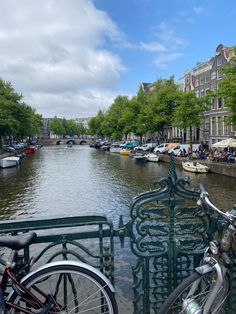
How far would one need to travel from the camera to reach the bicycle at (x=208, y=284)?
2.52 meters

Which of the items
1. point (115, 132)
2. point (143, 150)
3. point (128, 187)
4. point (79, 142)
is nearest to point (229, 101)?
point (128, 187)

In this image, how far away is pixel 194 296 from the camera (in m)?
2.59

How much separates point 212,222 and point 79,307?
4.92ft

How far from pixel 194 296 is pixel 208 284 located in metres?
0.15

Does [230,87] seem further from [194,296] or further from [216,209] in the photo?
[194,296]

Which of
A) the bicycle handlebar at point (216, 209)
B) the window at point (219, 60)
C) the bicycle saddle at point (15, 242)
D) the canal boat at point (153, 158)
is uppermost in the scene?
the window at point (219, 60)

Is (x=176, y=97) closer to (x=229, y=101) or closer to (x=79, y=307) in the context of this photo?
(x=229, y=101)

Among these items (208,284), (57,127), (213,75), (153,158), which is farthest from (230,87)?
(57,127)

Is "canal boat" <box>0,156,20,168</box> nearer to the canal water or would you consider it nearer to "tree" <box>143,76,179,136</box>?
the canal water

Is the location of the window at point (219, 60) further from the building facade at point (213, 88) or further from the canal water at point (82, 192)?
the canal water at point (82, 192)

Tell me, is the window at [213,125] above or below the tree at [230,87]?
below

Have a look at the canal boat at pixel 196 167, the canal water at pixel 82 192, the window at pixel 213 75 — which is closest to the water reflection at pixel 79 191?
the canal water at pixel 82 192

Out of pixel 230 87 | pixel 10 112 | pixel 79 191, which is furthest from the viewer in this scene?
pixel 10 112

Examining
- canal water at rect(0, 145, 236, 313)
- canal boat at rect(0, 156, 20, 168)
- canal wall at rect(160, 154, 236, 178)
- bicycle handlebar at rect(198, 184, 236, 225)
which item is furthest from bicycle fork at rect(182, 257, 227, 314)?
canal boat at rect(0, 156, 20, 168)
